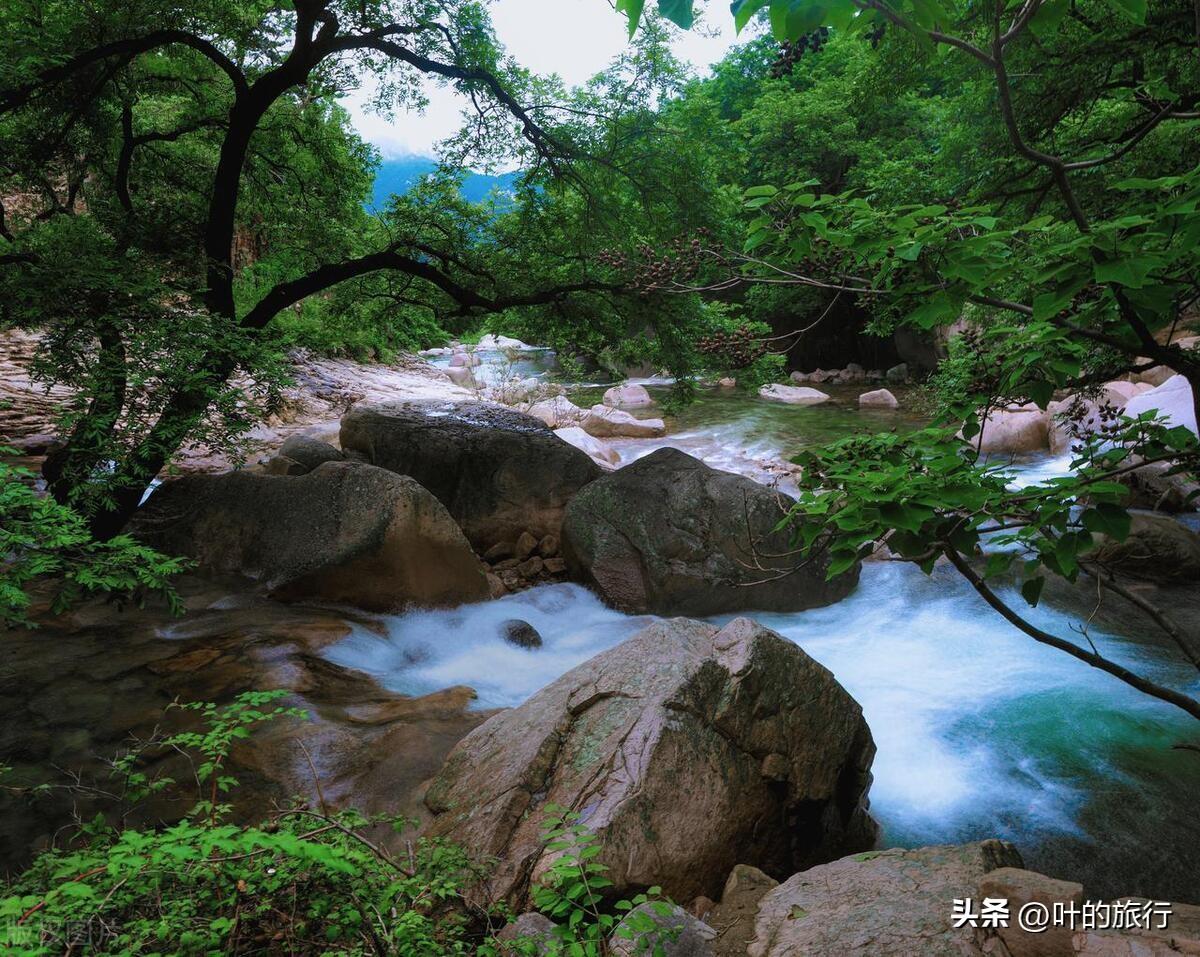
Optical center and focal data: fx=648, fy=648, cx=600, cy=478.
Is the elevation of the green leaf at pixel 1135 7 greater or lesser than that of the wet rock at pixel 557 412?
lesser

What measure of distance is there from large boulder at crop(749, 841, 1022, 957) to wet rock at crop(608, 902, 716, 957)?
0.29 meters

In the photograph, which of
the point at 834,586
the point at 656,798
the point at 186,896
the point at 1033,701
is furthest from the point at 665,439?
the point at 186,896

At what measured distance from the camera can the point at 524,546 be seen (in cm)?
823

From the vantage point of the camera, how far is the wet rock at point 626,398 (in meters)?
20.2

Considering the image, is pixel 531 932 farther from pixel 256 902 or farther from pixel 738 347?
pixel 738 347

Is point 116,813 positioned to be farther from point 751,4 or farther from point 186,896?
point 751,4

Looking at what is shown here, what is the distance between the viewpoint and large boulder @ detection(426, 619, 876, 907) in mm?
3004

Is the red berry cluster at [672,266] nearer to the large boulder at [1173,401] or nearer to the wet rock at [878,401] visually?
the large boulder at [1173,401]

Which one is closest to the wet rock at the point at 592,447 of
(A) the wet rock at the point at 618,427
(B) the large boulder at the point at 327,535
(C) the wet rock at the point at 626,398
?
(A) the wet rock at the point at 618,427

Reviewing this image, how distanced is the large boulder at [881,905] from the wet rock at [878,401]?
18.1 metres

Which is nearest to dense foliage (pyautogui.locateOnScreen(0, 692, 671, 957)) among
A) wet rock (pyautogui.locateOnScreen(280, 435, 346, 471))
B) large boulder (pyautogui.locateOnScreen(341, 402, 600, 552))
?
large boulder (pyautogui.locateOnScreen(341, 402, 600, 552))

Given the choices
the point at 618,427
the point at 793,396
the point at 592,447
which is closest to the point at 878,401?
the point at 793,396

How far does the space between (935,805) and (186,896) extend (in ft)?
14.9

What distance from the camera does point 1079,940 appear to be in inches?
83.0
